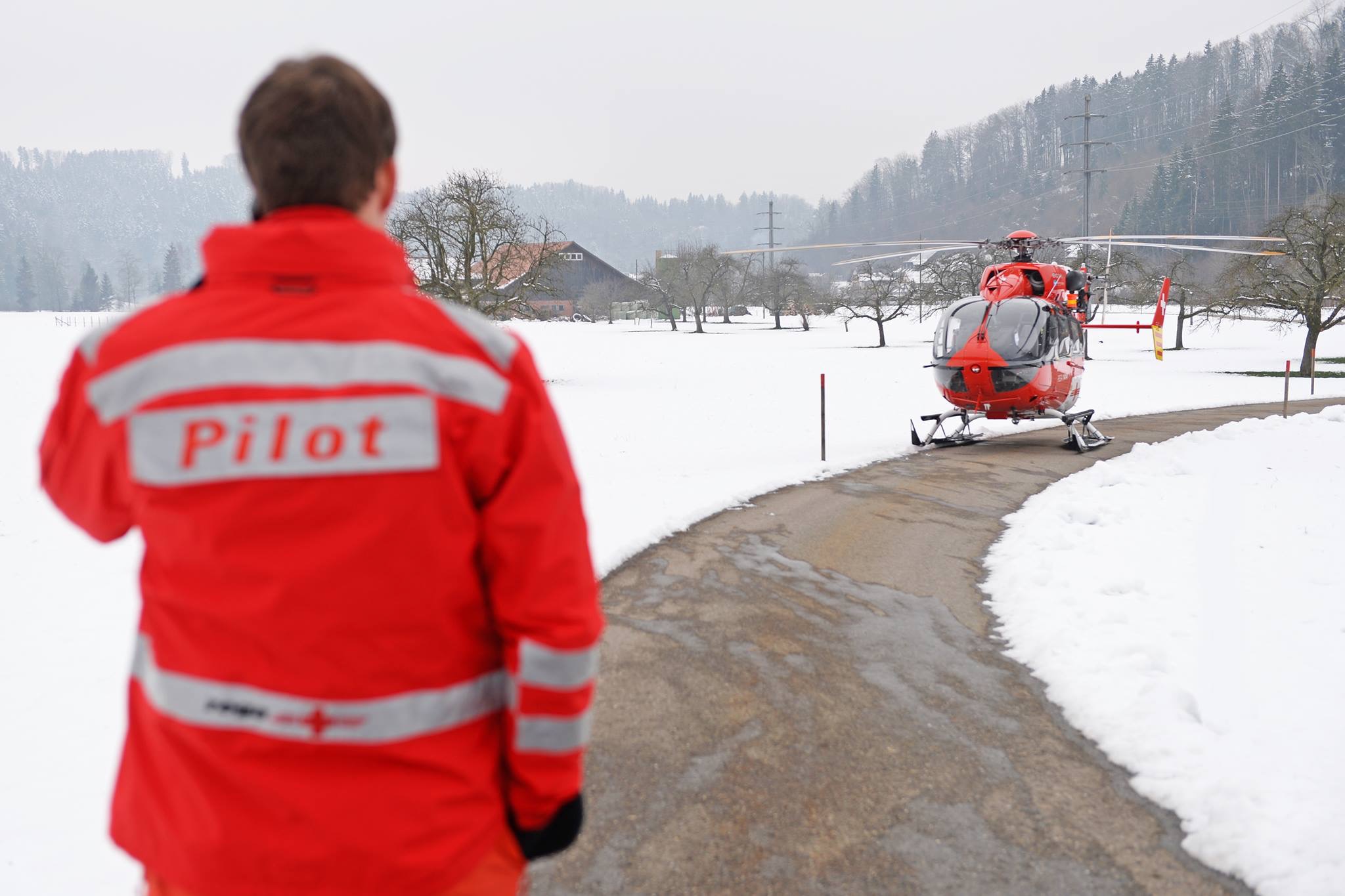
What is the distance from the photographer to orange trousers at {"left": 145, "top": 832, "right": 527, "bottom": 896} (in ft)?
5.48

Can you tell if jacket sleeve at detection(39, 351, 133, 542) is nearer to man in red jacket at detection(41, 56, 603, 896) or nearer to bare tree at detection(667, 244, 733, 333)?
man in red jacket at detection(41, 56, 603, 896)

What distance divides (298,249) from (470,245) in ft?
98.0

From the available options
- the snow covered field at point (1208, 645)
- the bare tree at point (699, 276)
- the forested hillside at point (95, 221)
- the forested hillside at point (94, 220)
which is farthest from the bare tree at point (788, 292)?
the snow covered field at point (1208, 645)

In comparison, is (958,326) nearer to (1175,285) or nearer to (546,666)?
→ (546,666)

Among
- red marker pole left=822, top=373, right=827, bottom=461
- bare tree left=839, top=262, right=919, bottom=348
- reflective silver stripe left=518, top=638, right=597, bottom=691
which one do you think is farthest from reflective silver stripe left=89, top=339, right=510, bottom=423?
bare tree left=839, top=262, right=919, bottom=348

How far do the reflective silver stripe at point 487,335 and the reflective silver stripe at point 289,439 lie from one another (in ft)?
0.48

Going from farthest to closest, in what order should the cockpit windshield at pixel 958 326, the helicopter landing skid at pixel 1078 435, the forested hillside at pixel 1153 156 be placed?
the forested hillside at pixel 1153 156
the helicopter landing skid at pixel 1078 435
the cockpit windshield at pixel 958 326

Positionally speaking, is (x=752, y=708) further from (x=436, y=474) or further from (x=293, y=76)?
(x=293, y=76)

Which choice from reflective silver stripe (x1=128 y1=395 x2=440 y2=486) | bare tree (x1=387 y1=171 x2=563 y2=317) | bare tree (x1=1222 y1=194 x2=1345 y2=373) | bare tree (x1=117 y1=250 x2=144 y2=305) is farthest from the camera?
bare tree (x1=117 y1=250 x2=144 y2=305)

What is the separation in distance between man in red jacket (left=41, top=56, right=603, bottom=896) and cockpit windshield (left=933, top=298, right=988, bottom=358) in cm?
1378

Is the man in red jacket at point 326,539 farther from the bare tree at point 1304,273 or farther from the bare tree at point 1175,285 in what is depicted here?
the bare tree at point 1175,285

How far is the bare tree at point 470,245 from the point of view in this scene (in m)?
29.9

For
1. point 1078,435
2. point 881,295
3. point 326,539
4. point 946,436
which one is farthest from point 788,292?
point 326,539

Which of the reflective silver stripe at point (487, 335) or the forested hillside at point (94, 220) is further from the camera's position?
the forested hillside at point (94, 220)
